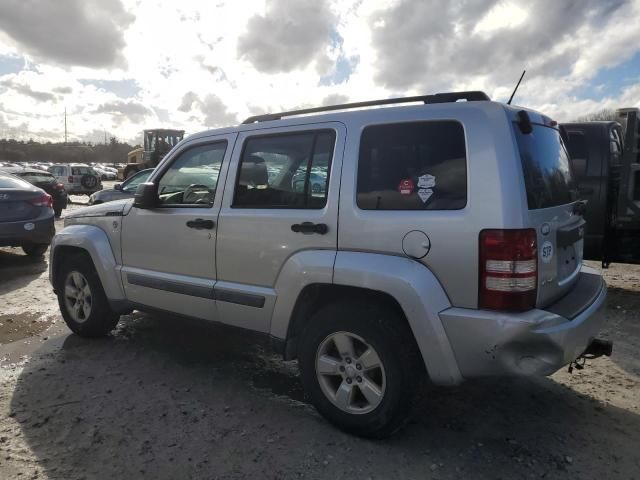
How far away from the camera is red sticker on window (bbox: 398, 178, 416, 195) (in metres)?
2.68

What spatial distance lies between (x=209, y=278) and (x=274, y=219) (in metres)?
0.77

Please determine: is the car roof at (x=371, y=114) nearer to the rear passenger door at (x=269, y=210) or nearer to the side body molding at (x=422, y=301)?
the rear passenger door at (x=269, y=210)

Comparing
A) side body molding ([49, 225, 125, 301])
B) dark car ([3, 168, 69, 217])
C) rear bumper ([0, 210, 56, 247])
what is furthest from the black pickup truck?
dark car ([3, 168, 69, 217])

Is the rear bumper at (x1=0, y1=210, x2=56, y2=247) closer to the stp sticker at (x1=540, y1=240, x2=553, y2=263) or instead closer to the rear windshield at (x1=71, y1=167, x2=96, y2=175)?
the stp sticker at (x1=540, y1=240, x2=553, y2=263)

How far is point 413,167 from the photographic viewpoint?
Result: 2705 mm

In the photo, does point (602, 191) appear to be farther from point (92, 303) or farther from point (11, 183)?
point (11, 183)

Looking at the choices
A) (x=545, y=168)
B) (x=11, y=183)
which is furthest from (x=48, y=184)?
(x=545, y=168)

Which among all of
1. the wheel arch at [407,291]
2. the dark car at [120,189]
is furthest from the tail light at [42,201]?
the wheel arch at [407,291]

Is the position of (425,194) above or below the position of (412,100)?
below

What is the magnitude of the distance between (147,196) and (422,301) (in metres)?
2.41

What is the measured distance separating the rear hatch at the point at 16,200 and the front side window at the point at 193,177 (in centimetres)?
487

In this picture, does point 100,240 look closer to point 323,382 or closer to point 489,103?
point 323,382

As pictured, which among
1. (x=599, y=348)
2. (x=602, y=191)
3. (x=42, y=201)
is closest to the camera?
(x=599, y=348)

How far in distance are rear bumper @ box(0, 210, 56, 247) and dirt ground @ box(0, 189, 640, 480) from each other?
3504 mm
